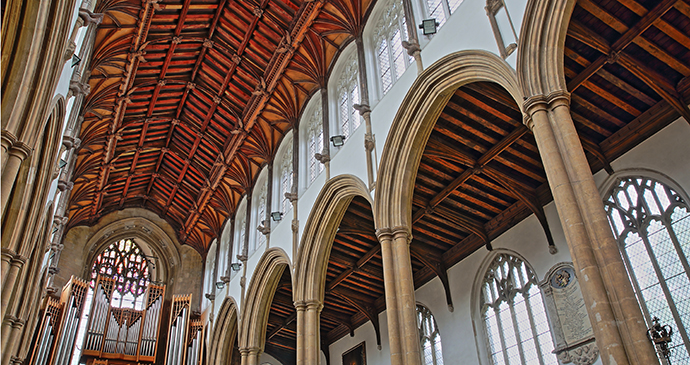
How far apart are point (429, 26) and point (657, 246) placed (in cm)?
565

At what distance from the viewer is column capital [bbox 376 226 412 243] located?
9539 mm

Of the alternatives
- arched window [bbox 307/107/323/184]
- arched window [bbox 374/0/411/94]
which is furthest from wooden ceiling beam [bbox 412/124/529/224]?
arched window [bbox 307/107/323/184]

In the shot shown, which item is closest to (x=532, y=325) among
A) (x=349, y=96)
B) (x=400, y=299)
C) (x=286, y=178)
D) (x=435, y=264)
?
(x=435, y=264)

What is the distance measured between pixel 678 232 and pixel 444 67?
195 inches

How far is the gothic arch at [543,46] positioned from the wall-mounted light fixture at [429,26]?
8.17 ft

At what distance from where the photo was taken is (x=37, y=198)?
8.27m

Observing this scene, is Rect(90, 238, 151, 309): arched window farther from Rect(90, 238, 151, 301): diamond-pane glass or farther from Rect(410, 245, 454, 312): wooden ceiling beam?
Rect(410, 245, 454, 312): wooden ceiling beam

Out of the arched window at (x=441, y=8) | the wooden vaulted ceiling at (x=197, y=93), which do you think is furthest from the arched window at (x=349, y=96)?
the arched window at (x=441, y=8)

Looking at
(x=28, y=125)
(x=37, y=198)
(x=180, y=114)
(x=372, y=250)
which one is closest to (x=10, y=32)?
(x=28, y=125)

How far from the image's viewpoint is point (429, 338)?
14438 mm

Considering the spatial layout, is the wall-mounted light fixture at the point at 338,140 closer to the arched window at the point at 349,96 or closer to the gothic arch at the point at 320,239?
the arched window at the point at 349,96

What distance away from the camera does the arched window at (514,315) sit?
11219 mm

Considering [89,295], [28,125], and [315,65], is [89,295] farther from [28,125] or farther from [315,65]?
[28,125]

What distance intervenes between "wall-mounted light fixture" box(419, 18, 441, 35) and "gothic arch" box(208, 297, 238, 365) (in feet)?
37.7
